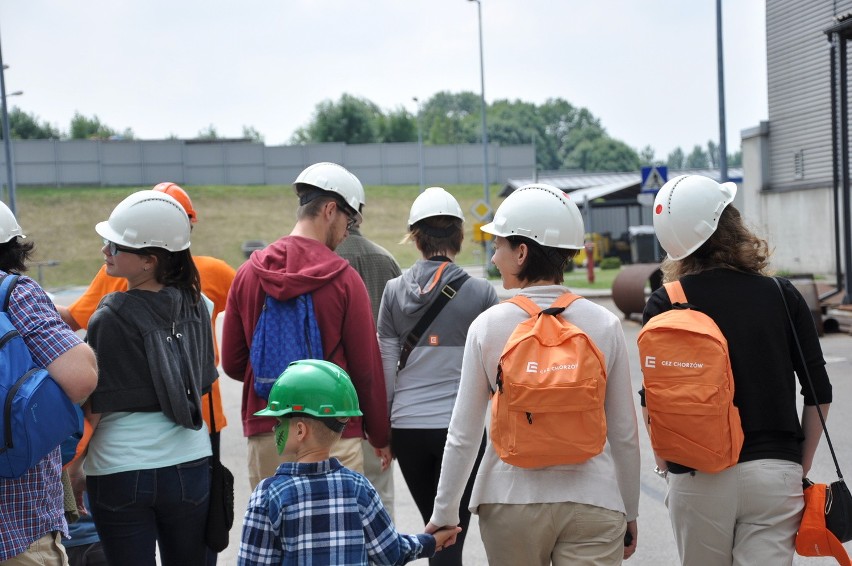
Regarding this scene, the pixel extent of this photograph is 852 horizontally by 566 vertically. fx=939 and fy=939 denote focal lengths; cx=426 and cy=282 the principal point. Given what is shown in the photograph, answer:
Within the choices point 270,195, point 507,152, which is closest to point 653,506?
point 270,195

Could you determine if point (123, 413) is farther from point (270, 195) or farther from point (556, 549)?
point (270, 195)

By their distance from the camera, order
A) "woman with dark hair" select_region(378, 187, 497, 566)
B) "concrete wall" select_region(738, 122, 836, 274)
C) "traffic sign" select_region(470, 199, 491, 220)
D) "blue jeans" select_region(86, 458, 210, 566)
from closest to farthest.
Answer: "blue jeans" select_region(86, 458, 210, 566)
"woman with dark hair" select_region(378, 187, 497, 566)
"concrete wall" select_region(738, 122, 836, 274)
"traffic sign" select_region(470, 199, 491, 220)

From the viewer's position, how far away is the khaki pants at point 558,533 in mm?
2846

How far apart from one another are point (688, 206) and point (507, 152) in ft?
240

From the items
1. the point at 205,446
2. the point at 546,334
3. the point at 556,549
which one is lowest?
the point at 556,549

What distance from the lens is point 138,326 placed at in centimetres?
335

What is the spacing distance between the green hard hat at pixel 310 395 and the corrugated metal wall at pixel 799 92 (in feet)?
83.3

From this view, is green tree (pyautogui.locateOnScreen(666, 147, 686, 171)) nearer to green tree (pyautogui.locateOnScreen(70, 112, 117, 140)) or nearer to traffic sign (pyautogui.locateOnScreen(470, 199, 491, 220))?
green tree (pyautogui.locateOnScreen(70, 112, 117, 140))

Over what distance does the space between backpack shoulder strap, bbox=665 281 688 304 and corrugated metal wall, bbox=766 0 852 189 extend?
24.5m

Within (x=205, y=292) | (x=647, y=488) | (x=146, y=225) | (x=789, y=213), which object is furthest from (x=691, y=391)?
(x=789, y=213)

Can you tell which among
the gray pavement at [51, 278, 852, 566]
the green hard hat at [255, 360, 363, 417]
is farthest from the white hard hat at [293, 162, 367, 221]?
the gray pavement at [51, 278, 852, 566]

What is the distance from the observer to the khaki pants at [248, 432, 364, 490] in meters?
3.81

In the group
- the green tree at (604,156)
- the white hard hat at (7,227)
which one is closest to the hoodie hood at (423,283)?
the white hard hat at (7,227)

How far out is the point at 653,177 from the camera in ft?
65.5
